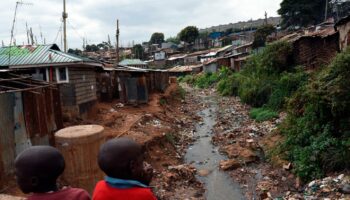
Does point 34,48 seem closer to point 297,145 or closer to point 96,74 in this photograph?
point 96,74

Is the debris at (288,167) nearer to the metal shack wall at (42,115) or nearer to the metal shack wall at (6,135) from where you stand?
the metal shack wall at (42,115)

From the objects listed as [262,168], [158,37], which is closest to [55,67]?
[262,168]

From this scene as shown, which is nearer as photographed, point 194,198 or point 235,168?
point 194,198

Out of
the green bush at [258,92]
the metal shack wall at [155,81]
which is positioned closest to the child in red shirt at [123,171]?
the green bush at [258,92]

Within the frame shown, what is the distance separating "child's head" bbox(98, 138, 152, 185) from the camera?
2.15 m

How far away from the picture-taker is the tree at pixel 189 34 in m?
67.9

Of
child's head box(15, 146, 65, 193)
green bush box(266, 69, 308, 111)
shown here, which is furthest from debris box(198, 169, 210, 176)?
child's head box(15, 146, 65, 193)

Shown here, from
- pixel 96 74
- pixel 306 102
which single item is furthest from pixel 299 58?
pixel 96 74

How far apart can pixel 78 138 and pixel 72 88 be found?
10.4 m

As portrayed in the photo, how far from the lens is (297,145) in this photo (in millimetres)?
9984

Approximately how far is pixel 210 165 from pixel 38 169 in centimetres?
1008

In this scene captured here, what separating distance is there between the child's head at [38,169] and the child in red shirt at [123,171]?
28 centimetres

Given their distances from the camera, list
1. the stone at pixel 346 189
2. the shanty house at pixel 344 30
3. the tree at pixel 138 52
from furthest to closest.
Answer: the tree at pixel 138 52 < the shanty house at pixel 344 30 < the stone at pixel 346 189

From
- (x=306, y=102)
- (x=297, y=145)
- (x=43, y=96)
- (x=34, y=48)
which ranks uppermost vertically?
(x=34, y=48)
